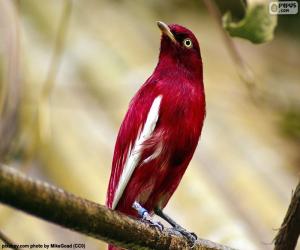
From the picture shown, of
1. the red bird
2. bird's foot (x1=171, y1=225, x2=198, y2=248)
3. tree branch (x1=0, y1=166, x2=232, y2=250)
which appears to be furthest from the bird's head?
tree branch (x1=0, y1=166, x2=232, y2=250)

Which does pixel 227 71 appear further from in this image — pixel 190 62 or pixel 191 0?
pixel 190 62

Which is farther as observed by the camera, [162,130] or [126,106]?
[126,106]

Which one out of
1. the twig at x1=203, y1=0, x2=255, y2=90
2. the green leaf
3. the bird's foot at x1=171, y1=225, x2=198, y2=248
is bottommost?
the bird's foot at x1=171, y1=225, x2=198, y2=248

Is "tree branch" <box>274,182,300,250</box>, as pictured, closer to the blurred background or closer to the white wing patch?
the white wing patch

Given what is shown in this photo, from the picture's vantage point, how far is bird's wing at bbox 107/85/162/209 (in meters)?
→ 2.01

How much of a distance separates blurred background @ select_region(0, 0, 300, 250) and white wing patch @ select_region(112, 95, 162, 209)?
1.06ft

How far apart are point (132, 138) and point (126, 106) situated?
1.74m

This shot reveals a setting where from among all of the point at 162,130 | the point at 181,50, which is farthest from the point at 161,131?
the point at 181,50

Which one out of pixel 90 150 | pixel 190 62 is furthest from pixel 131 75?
pixel 190 62

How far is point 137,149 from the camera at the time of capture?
2020 mm

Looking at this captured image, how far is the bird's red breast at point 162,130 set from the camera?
201cm

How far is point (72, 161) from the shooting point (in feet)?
10.8

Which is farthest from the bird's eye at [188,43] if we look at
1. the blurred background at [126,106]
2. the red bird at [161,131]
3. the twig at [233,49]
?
the blurred background at [126,106]

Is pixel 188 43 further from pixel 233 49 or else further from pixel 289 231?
pixel 289 231
